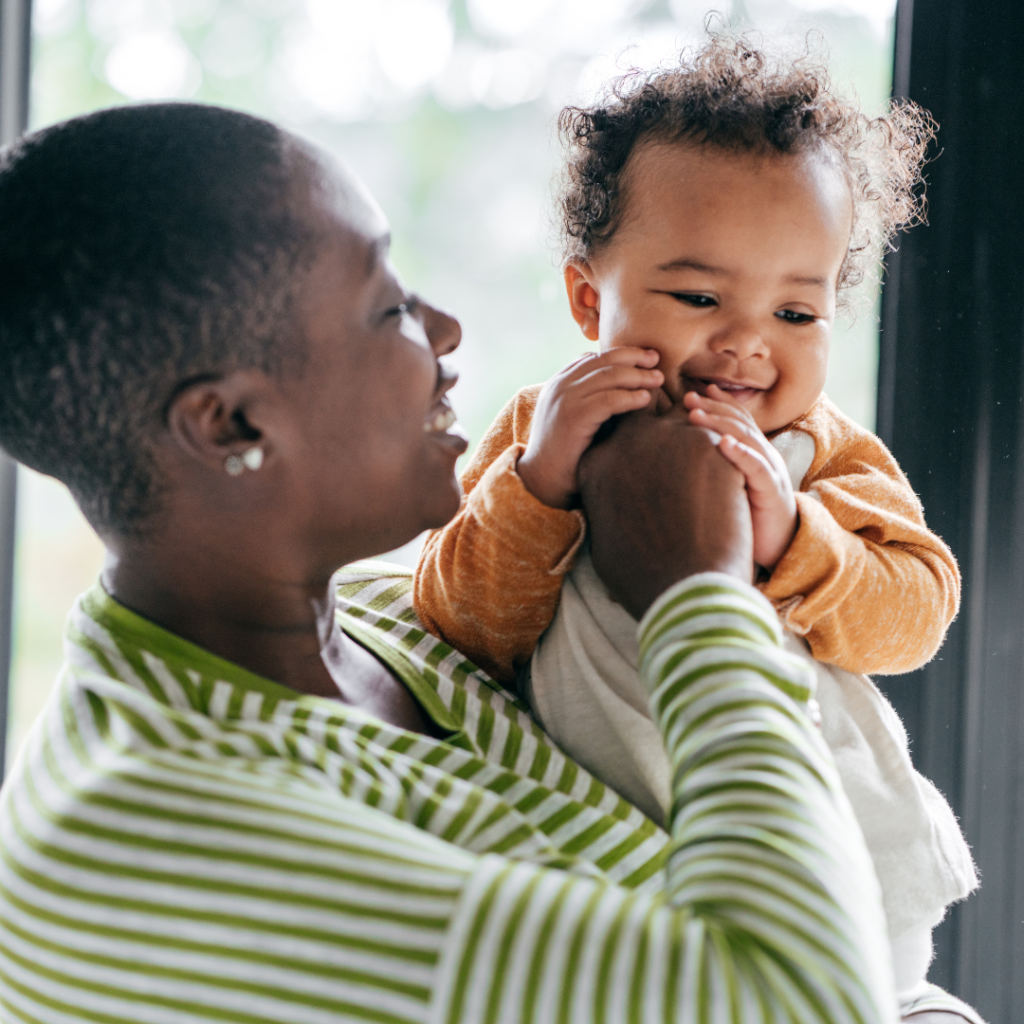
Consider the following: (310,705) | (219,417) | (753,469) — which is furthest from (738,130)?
(310,705)

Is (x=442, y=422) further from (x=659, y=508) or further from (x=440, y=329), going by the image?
(x=659, y=508)

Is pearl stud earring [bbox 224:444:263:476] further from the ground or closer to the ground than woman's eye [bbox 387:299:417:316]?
closer to the ground

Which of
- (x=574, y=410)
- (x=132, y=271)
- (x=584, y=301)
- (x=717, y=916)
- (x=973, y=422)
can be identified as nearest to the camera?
(x=717, y=916)

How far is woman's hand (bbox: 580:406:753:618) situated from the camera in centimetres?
83

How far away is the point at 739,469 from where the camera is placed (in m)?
0.93

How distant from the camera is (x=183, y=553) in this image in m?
0.88

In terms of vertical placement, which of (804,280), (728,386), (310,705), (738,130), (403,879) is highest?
(738,130)

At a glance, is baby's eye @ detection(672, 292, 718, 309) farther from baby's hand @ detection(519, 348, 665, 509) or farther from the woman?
the woman

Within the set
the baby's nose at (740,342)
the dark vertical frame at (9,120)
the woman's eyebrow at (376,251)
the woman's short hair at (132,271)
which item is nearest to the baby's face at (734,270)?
the baby's nose at (740,342)

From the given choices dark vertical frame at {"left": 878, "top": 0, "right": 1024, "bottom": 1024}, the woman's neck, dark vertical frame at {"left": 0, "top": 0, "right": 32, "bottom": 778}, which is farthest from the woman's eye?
dark vertical frame at {"left": 0, "top": 0, "right": 32, "bottom": 778}

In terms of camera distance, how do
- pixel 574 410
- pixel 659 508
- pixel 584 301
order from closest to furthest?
pixel 659 508
pixel 574 410
pixel 584 301

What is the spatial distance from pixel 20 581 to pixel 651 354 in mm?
1387

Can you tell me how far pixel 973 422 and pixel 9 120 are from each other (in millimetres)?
1718

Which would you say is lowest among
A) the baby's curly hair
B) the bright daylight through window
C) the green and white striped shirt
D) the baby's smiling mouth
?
the green and white striped shirt
